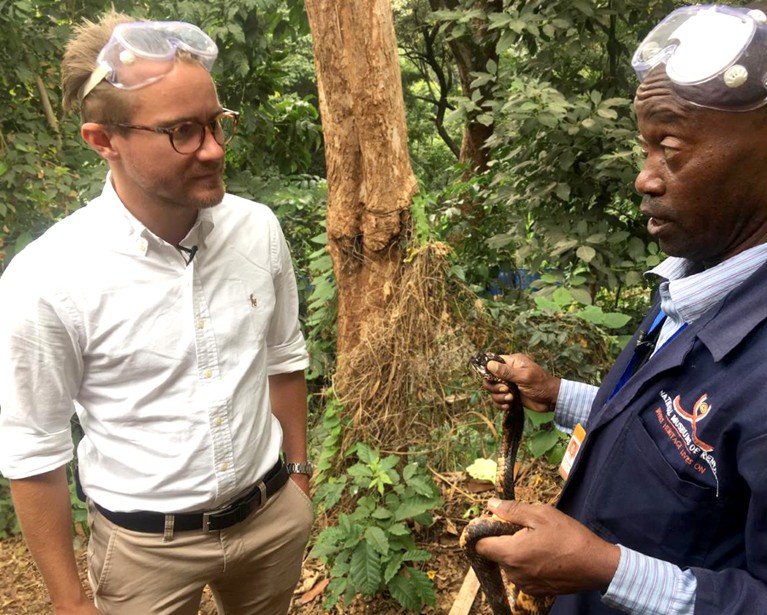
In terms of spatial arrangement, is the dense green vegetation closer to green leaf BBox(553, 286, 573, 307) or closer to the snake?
green leaf BBox(553, 286, 573, 307)

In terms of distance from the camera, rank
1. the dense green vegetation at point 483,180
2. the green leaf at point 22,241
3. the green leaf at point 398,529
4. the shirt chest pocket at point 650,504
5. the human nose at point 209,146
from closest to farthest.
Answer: the shirt chest pocket at point 650,504, the human nose at point 209,146, the green leaf at point 398,529, the dense green vegetation at point 483,180, the green leaf at point 22,241

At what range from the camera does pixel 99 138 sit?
157 centimetres

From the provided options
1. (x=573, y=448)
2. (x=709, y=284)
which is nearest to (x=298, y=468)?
(x=573, y=448)

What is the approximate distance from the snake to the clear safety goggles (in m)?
1.29

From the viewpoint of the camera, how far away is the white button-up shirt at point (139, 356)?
4.89 feet

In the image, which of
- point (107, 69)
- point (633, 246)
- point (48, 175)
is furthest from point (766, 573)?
point (48, 175)

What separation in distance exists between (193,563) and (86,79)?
1.49 metres

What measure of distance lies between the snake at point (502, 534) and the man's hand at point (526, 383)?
20 mm

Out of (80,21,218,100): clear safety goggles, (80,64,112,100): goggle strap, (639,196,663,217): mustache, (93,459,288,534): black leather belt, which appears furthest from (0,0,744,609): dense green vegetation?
(80,64,112,100): goggle strap

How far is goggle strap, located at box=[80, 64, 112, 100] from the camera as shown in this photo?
1511 millimetres

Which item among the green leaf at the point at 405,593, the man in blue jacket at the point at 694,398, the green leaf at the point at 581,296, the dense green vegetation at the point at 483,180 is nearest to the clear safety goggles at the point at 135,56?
the man in blue jacket at the point at 694,398

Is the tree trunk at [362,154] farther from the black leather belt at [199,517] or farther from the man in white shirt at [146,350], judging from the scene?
the black leather belt at [199,517]

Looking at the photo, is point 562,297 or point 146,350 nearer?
point 146,350

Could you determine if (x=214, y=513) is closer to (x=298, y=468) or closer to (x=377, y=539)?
(x=298, y=468)
